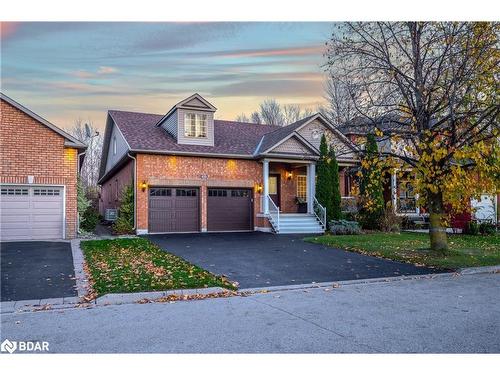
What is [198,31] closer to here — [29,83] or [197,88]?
[197,88]

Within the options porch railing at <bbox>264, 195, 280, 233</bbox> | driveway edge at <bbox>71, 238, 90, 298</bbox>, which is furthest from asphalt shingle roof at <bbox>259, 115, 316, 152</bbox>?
driveway edge at <bbox>71, 238, 90, 298</bbox>

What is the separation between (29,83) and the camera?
10047 mm

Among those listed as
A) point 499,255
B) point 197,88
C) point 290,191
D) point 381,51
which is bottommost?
point 499,255

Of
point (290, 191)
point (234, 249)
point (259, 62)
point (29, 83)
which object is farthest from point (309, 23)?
point (290, 191)

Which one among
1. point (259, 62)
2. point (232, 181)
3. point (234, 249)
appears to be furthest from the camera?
point (232, 181)

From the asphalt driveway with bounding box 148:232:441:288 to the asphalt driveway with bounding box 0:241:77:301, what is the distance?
306 cm

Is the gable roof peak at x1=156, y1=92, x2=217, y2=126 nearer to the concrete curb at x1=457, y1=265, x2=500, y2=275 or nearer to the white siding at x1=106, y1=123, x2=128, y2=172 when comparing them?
the white siding at x1=106, y1=123, x2=128, y2=172

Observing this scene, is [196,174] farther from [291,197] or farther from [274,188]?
[291,197]

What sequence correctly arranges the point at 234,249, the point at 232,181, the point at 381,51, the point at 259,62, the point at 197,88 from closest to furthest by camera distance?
the point at 259,62 < the point at 197,88 < the point at 381,51 < the point at 234,249 < the point at 232,181

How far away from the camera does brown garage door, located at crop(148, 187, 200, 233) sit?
18797 mm

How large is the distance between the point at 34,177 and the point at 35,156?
0.78 meters

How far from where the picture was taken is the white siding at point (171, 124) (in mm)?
20266

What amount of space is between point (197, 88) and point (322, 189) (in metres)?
11.3

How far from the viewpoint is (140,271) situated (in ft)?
30.8
